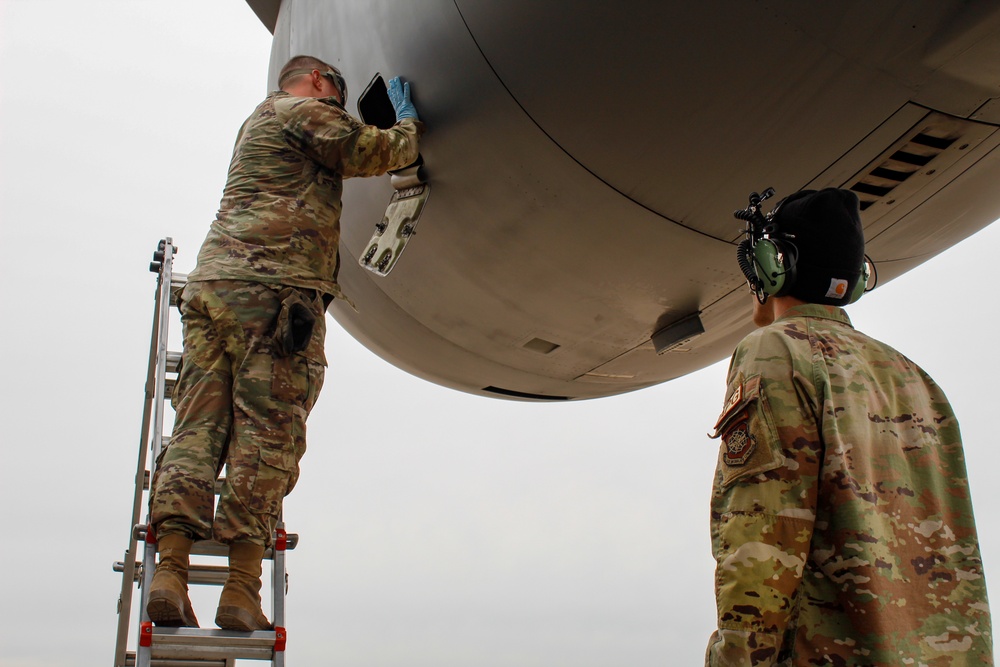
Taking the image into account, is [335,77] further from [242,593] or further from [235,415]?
[242,593]

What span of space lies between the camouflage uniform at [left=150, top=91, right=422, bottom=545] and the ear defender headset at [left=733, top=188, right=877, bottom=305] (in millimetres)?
1730

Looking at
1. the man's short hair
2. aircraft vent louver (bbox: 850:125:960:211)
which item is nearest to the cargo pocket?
aircraft vent louver (bbox: 850:125:960:211)

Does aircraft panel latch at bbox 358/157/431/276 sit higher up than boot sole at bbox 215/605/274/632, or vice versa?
aircraft panel latch at bbox 358/157/431/276

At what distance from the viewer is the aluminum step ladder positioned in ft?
10.4

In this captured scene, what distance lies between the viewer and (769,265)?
2.24 meters

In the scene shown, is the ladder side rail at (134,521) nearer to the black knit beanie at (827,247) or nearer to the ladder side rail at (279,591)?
the ladder side rail at (279,591)

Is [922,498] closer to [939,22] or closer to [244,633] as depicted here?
[939,22]

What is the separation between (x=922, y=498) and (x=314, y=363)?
7.49 feet

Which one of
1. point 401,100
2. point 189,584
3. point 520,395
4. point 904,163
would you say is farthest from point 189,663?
point 904,163

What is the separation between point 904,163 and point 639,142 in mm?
826

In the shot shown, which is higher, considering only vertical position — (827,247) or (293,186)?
(293,186)

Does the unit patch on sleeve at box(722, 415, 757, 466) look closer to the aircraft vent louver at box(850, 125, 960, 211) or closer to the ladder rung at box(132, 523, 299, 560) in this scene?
the aircraft vent louver at box(850, 125, 960, 211)

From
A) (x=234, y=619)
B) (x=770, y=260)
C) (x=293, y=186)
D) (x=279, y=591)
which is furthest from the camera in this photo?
(x=293, y=186)

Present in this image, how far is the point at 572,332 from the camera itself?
4.42 metres
